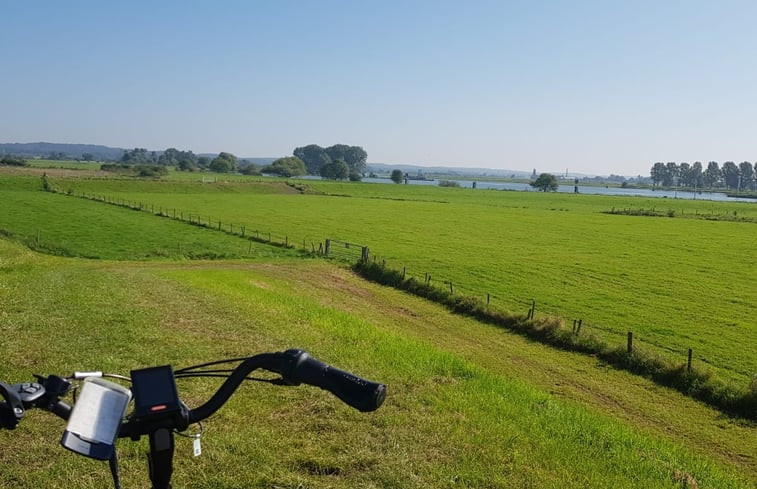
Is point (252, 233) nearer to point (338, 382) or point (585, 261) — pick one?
point (585, 261)

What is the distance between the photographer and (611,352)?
63.0 ft

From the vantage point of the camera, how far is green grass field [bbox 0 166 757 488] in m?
6.84

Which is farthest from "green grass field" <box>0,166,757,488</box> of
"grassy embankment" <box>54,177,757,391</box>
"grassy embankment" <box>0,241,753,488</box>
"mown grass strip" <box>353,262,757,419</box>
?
"mown grass strip" <box>353,262,757,419</box>

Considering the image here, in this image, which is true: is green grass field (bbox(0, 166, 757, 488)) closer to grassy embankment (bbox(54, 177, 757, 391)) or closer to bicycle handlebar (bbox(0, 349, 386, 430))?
grassy embankment (bbox(54, 177, 757, 391))

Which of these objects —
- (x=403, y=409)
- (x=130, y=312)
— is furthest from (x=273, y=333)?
(x=403, y=409)

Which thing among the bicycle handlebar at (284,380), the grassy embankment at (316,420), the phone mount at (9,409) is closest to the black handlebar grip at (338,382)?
the bicycle handlebar at (284,380)

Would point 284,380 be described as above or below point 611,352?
above

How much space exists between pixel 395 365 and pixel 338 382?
27.7 ft

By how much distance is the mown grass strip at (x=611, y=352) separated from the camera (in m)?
15.6

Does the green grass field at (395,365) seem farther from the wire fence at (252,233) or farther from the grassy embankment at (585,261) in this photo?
the wire fence at (252,233)

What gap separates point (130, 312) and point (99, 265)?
19.9 meters

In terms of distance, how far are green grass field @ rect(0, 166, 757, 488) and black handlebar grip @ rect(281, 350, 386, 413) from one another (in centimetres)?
384

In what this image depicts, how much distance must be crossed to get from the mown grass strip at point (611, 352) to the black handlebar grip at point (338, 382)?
1593 centimetres

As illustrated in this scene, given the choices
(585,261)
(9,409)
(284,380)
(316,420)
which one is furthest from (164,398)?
(585,261)
